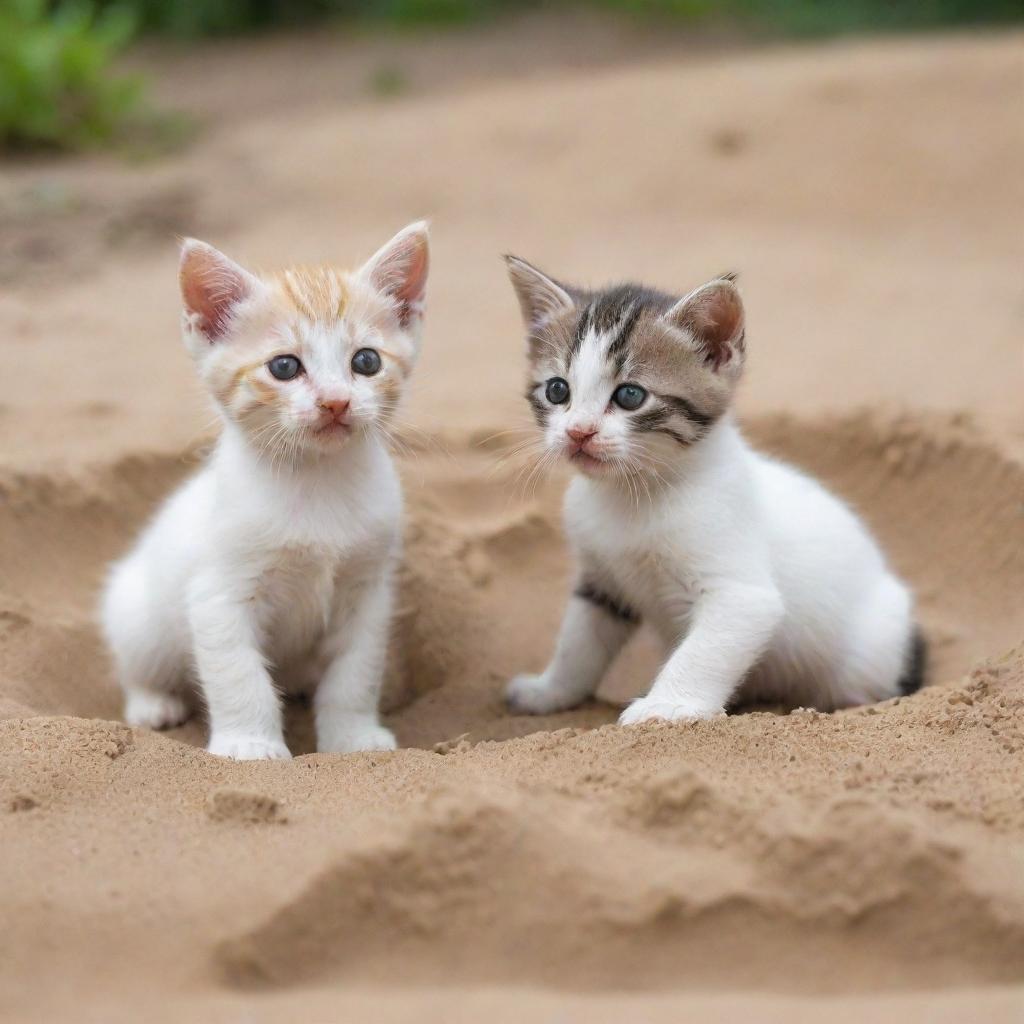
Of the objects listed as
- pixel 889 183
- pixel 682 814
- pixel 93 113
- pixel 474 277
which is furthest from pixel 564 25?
pixel 682 814

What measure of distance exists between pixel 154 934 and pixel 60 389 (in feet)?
11.2

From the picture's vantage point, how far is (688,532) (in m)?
3.35

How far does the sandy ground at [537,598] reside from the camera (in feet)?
7.30

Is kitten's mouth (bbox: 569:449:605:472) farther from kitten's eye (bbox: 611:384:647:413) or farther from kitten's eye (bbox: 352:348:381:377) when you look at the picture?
kitten's eye (bbox: 352:348:381:377)

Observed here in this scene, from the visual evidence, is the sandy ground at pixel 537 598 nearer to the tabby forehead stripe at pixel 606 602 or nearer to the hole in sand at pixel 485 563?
the hole in sand at pixel 485 563

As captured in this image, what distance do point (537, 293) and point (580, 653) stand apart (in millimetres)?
999

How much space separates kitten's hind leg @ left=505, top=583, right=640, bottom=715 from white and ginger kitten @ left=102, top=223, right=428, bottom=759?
1.59ft

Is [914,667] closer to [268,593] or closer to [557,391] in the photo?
[557,391]

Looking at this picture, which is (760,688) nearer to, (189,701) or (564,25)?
(189,701)

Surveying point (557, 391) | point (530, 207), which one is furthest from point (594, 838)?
point (530, 207)

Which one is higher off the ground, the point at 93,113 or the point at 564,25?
the point at 564,25

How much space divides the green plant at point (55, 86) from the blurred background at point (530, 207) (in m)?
0.02

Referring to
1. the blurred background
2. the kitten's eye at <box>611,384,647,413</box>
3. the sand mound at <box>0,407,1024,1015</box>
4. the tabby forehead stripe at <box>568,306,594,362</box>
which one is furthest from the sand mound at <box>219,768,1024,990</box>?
the blurred background

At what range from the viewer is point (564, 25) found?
521 inches
